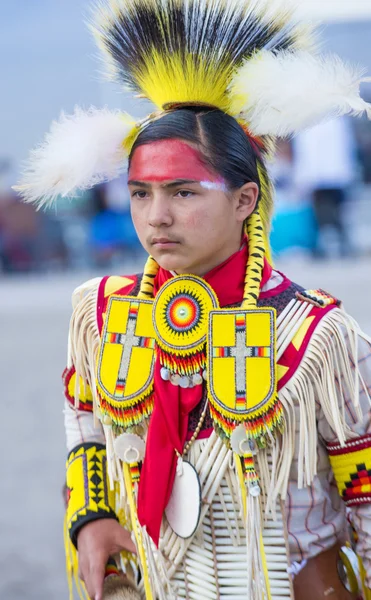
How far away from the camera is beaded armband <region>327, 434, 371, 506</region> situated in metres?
1.76

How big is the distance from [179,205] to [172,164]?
9cm

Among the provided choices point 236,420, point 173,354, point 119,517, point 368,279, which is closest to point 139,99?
point 173,354

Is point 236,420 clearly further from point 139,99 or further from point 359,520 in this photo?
point 139,99

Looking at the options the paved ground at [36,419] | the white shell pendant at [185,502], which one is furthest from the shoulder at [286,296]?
→ the paved ground at [36,419]

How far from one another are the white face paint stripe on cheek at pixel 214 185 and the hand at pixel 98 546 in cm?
82

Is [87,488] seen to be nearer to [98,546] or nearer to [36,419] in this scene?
[98,546]

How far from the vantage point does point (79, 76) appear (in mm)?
11062

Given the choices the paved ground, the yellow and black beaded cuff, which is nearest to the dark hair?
the yellow and black beaded cuff

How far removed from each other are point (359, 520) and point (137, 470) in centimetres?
50

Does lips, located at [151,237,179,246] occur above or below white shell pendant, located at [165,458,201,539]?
above

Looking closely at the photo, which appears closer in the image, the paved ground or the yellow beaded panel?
the yellow beaded panel

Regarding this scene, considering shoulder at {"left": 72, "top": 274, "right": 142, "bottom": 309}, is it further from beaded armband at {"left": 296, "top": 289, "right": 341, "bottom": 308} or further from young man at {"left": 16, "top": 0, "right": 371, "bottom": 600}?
beaded armband at {"left": 296, "top": 289, "right": 341, "bottom": 308}

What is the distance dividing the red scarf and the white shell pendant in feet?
0.06

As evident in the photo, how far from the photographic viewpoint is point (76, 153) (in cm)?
189
